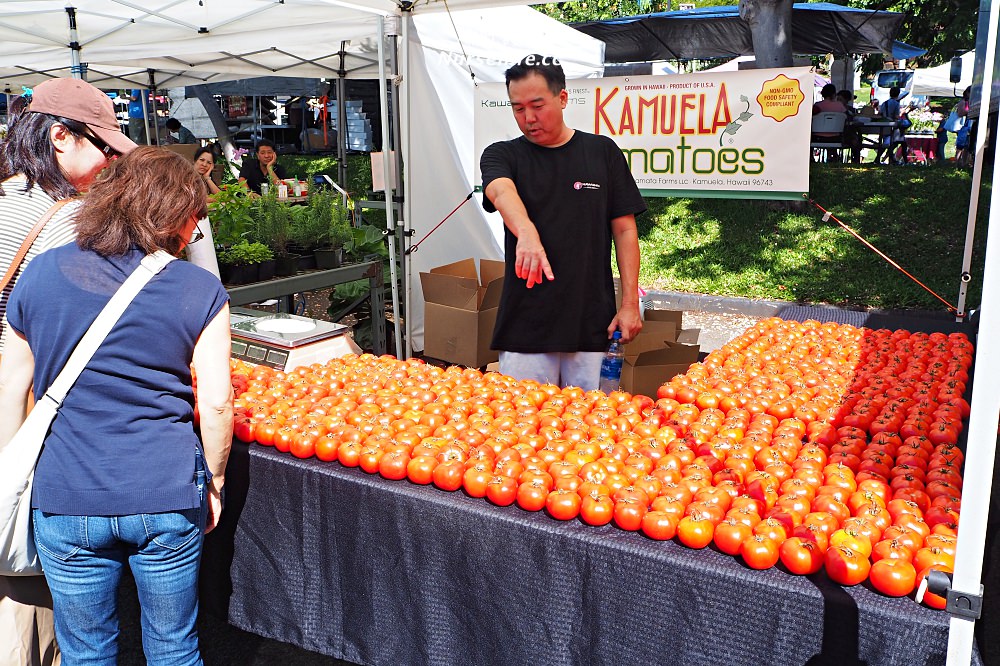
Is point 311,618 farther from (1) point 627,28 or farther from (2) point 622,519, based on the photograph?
(1) point 627,28

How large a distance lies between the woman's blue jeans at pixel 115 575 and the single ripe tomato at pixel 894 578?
1587 mm

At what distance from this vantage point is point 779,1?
9711mm

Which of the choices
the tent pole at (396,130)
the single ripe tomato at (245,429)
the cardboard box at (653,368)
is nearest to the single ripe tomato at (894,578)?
the single ripe tomato at (245,429)

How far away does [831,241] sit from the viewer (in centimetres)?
1040

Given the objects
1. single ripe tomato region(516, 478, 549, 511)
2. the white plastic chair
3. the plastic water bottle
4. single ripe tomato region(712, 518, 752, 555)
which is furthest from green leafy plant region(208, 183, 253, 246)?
the white plastic chair

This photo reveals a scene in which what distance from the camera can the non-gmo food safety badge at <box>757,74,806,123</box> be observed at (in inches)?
210

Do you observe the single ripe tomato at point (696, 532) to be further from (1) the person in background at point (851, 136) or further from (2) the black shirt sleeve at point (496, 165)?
(1) the person in background at point (851, 136)

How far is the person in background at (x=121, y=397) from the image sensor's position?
6.23ft

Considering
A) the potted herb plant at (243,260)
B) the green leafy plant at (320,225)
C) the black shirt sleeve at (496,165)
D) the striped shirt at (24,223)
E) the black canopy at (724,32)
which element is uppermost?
the black canopy at (724,32)

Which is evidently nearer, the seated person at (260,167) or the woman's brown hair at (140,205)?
the woman's brown hair at (140,205)

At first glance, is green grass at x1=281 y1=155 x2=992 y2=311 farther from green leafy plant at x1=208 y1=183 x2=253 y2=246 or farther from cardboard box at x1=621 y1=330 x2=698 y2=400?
cardboard box at x1=621 y1=330 x2=698 y2=400

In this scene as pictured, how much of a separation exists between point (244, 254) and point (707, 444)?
335cm

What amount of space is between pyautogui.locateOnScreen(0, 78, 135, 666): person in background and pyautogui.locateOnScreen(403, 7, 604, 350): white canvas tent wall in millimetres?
4191

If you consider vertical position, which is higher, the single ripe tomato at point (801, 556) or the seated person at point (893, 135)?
the seated person at point (893, 135)
